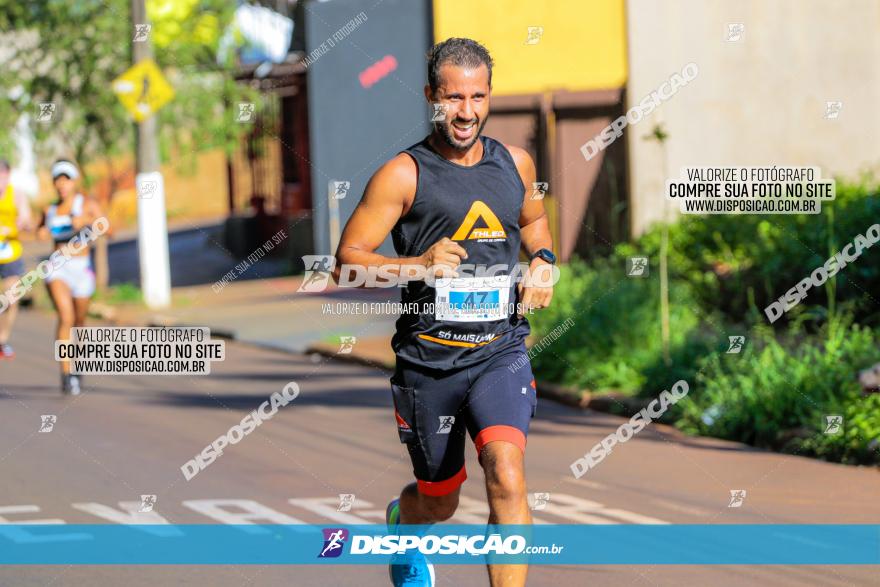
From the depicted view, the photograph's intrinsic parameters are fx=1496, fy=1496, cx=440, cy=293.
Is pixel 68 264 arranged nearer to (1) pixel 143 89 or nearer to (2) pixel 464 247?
(2) pixel 464 247

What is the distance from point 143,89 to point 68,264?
758 centimetres

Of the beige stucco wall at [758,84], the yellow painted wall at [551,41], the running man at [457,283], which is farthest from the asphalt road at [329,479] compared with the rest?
the yellow painted wall at [551,41]

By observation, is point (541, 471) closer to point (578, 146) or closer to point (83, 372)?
point (83, 372)

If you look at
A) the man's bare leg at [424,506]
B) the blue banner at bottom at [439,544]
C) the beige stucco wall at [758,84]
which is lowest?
the blue banner at bottom at [439,544]

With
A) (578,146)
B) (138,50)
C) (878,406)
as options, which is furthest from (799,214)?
(138,50)

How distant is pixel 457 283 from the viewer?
5.24 meters

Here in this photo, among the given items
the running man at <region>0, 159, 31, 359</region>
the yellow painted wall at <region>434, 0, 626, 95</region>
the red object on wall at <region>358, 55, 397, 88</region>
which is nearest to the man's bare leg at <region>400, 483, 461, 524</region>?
the running man at <region>0, 159, 31, 359</region>

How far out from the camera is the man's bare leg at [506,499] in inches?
200

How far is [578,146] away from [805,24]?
327 cm

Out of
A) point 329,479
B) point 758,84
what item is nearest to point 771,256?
point 758,84

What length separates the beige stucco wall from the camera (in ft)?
55.3

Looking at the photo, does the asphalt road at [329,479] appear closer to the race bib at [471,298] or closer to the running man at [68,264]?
the running man at [68,264]

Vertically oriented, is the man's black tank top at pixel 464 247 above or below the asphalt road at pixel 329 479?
above

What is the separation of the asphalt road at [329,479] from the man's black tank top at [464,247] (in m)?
1.55
